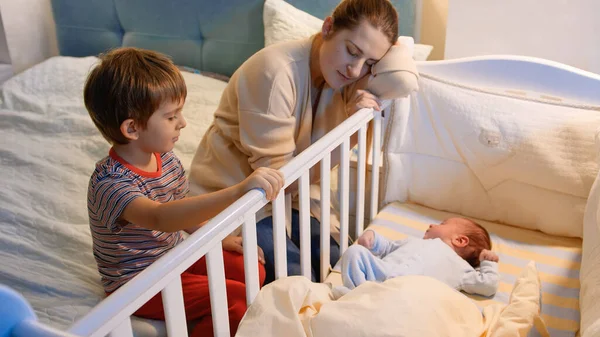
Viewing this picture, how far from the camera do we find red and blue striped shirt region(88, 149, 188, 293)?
1013 mm

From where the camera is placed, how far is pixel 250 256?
3.25 ft

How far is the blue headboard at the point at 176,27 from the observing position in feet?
7.68

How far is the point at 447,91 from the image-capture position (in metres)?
1.59

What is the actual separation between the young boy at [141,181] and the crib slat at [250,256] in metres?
0.06

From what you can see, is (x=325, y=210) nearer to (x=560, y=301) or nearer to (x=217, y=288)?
(x=217, y=288)

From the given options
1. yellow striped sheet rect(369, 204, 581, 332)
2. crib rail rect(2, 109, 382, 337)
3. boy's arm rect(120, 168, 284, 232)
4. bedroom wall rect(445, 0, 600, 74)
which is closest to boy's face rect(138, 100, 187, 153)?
boy's arm rect(120, 168, 284, 232)

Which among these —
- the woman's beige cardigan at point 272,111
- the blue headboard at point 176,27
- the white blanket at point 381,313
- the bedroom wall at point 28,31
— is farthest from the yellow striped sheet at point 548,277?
the bedroom wall at point 28,31

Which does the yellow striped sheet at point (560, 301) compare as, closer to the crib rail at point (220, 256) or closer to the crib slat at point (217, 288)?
the crib rail at point (220, 256)

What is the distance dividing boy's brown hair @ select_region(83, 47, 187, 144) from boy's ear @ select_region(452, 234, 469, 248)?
792 millimetres

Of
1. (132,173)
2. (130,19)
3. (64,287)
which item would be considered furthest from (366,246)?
(130,19)

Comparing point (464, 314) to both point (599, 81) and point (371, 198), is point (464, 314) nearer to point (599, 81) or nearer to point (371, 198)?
point (371, 198)

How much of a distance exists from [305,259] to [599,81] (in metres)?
0.91

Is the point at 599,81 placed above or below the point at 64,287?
above

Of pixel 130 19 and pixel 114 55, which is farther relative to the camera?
pixel 130 19
